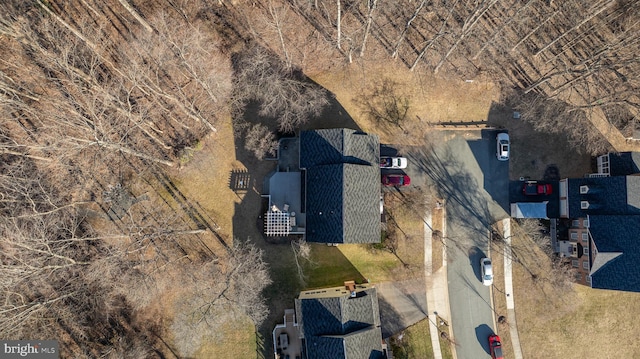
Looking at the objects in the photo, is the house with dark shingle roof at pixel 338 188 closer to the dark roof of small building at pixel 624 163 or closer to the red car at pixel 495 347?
the red car at pixel 495 347

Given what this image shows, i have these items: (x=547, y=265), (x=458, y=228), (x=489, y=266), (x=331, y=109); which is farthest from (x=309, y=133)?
(x=547, y=265)

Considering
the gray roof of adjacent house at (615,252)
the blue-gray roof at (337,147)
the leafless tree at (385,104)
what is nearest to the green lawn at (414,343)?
the gray roof of adjacent house at (615,252)

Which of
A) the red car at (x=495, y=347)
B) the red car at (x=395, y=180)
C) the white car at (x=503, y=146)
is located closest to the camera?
the red car at (x=495, y=347)

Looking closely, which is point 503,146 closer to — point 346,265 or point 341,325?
point 346,265

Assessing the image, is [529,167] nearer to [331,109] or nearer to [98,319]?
[331,109]

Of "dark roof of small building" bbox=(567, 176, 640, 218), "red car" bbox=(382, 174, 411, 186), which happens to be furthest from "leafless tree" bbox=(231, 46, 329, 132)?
"dark roof of small building" bbox=(567, 176, 640, 218)
